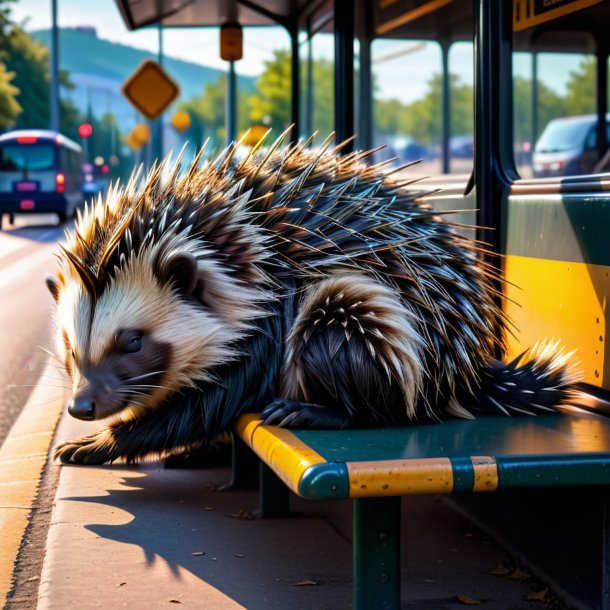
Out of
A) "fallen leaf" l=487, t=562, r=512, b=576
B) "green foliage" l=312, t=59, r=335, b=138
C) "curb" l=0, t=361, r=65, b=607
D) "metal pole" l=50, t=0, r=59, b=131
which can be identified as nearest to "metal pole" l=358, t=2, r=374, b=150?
"green foliage" l=312, t=59, r=335, b=138

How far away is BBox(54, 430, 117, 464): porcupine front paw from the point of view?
443 centimetres

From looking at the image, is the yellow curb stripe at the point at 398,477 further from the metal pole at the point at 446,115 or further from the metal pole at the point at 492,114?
the metal pole at the point at 446,115

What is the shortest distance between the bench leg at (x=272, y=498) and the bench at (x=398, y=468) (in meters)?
0.87

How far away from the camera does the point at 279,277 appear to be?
3.91 meters

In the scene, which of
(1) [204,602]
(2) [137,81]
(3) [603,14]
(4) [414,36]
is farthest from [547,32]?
(2) [137,81]

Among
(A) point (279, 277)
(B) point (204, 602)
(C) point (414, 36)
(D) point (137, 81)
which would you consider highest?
(D) point (137, 81)

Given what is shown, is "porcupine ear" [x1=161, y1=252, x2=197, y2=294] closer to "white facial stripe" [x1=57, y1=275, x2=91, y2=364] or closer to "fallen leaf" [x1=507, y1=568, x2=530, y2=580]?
"white facial stripe" [x1=57, y1=275, x2=91, y2=364]

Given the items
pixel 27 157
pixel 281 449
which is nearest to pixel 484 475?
pixel 281 449

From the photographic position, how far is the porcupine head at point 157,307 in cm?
382

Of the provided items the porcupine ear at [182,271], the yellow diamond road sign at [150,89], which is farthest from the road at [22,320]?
the yellow diamond road sign at [150,89]

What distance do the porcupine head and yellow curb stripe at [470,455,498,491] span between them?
1.27 metres

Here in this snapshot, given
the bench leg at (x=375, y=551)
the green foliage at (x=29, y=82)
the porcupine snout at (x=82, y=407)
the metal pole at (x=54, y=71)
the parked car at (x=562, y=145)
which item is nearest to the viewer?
the bench leg at (x=375, y=551)

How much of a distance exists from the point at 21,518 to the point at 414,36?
13.5ft

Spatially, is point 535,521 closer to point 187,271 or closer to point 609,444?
point 609,444
